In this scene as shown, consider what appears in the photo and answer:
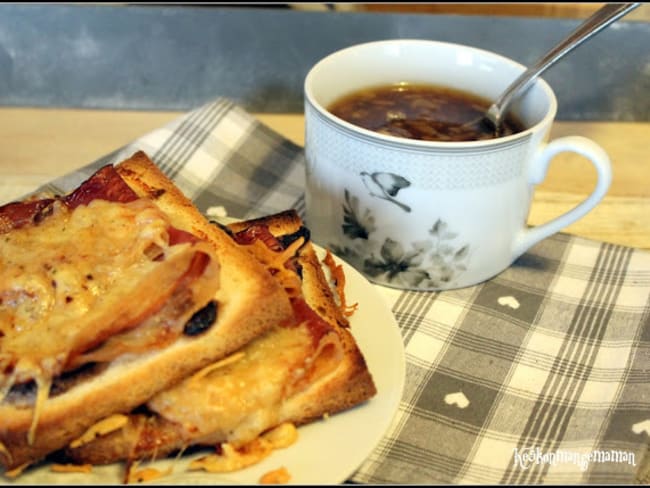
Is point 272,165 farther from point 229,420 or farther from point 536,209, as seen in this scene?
point 229,420

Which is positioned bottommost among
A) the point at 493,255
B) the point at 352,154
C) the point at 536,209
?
the point at 536,209

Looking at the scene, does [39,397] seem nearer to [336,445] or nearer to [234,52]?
[336,445]

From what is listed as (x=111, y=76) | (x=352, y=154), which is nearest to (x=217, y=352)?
(x=352, y=154)

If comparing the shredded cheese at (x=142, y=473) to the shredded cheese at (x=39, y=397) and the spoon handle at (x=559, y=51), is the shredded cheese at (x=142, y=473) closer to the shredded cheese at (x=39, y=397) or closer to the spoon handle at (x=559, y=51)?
the shredded cheese at (x=39, y=397)

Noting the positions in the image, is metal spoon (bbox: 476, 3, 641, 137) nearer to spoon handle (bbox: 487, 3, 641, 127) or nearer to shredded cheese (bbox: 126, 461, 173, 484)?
spoon handle (bbox: 487, 3, 641, 127)

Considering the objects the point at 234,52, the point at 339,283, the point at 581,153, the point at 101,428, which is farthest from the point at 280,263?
the point at 234,52

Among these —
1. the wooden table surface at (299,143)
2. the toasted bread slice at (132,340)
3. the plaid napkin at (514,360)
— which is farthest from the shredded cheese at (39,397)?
the wooden table surface at (299,143)
